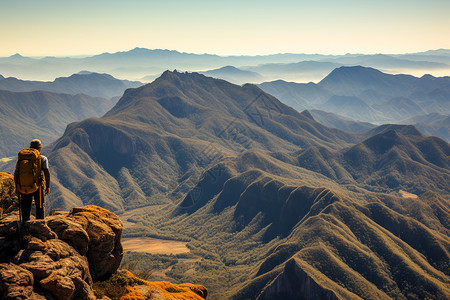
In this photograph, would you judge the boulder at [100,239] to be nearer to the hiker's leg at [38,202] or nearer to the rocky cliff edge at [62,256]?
the rocky cliff edge at [62,256]

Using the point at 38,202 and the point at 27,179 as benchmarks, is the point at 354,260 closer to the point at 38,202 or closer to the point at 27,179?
the point at 38,202

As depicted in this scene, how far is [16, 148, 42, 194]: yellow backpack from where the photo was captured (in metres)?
26.3

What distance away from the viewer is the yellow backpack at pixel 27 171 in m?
26.3

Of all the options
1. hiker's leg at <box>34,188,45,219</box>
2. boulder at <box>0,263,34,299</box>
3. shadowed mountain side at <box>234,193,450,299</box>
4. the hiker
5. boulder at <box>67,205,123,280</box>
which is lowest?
shadowed mountain side at <box>234,193,450,299</box>

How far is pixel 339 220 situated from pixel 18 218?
156461 millimetres

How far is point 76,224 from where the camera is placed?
30.8 metres

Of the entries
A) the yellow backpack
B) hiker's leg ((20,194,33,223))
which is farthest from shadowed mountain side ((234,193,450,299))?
the yellow backpack

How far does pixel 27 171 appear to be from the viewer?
26.5 m

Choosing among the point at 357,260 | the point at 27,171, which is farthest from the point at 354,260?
the point at 27,171

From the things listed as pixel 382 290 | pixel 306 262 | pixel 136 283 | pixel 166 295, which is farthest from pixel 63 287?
pixel 382 290

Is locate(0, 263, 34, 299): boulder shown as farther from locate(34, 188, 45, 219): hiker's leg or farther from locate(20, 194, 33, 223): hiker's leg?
locate(34, 188, 45, 219): hiker's leg

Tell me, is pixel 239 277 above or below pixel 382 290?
below

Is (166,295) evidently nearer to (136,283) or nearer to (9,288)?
(136,283)

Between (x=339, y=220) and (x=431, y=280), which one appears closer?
(x=431, y=280)
